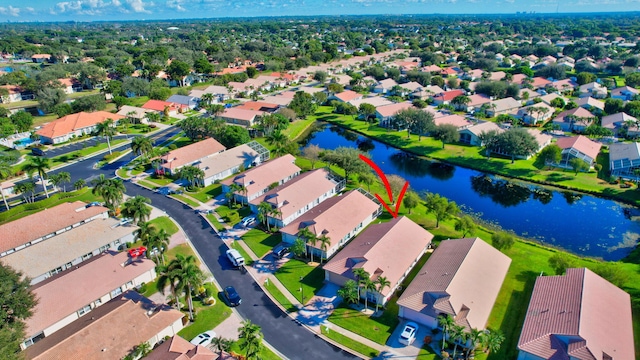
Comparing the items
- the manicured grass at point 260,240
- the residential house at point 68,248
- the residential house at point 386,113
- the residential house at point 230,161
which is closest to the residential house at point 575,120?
the residential house at point 386,113

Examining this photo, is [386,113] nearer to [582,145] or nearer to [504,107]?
[504,107]

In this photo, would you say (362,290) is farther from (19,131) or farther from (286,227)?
(19,131)

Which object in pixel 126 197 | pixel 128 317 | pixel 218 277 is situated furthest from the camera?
pixel 126 197

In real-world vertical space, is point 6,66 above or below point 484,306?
above

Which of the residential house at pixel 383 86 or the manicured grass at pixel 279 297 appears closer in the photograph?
the manicured grass at pixel 279 297

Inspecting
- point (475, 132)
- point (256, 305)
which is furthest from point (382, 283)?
point (475, 132)

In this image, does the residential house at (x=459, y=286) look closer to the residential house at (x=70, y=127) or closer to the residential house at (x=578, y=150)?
the residential house at (x=578, y=150)

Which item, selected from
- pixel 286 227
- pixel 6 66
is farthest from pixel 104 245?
pixel 6 66
